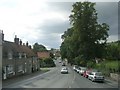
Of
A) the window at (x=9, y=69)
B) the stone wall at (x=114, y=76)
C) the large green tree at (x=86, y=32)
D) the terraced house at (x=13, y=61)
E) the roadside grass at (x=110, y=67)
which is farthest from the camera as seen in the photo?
the large green tree at (x=86, y=32)

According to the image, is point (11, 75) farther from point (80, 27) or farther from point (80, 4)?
point (80, 4)

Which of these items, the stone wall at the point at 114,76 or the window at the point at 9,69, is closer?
the stone wall at the point at 114,76

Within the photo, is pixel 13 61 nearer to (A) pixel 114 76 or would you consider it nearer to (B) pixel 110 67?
(B) pixel 110 67

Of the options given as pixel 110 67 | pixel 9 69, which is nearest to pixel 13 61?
pixel 9 69

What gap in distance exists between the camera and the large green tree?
71375 millimetres

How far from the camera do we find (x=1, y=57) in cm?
4825

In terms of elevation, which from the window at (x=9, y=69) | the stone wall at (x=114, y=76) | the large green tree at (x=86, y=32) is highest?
the large green tree at (x=86, y=32)

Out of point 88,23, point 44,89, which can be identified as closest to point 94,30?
point 88,23

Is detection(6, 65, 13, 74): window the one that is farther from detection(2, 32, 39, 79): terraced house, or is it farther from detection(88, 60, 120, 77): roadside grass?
detection(88, 60, 120, 77): roadside grass

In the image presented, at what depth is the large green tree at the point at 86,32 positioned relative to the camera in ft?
234

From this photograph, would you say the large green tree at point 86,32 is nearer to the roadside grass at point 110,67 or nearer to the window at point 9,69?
the roadside grass at point 110,67

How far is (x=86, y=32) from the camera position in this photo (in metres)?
72.1

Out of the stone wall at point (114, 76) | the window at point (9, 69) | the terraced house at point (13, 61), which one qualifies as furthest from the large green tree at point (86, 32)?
the stone wall at point (114, 76)

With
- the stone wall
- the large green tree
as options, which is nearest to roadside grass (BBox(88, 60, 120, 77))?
the stone wall
